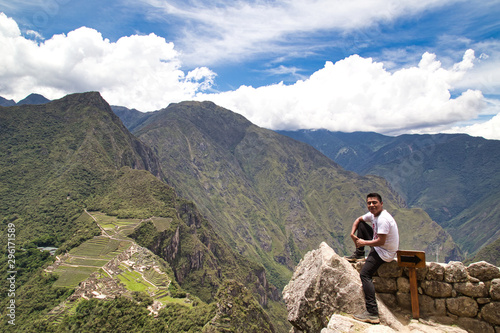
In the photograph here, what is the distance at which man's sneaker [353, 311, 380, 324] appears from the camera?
10.5m

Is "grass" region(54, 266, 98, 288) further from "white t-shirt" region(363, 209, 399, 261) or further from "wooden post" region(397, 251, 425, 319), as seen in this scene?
"white t-shirt" region(363, 209, 399, 261)

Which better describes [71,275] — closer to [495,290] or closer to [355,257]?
[355,257]

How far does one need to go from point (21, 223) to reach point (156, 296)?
344 feet

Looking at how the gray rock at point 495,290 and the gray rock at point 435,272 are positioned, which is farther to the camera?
the gray rock at point 435,272

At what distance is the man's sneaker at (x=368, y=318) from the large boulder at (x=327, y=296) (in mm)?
397

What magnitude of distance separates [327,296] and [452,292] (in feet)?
16.6

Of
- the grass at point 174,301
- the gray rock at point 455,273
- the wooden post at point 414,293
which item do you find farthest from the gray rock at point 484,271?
the grass at point 174,301

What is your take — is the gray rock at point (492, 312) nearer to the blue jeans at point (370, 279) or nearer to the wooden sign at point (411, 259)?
the wooden sign at point (411, 259)

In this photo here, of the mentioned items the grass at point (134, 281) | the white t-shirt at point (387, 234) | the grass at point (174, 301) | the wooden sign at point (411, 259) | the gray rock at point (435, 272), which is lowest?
the grass at point (174, 301)

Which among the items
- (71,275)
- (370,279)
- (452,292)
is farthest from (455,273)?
(71,275)

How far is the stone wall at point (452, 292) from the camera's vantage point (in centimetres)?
1088

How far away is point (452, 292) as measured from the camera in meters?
11.4

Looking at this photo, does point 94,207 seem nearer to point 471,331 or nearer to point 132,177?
point 132,177

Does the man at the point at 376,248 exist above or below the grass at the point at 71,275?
above
